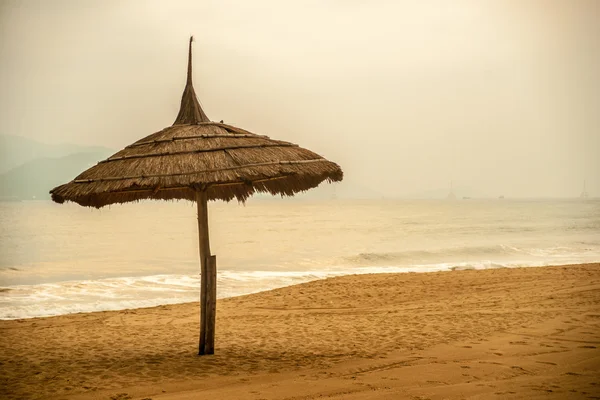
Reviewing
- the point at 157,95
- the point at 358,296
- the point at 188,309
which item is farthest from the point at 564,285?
the point at 157,95

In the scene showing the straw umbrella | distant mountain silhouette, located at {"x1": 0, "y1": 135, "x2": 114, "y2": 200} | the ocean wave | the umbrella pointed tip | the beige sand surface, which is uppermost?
distant mountain silhouette, located at {"x1": 0, "y1": 135, "x2": 114, "y2": 200}

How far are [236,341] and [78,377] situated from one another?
197cm

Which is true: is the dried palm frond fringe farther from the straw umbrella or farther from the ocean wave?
the ocean wave

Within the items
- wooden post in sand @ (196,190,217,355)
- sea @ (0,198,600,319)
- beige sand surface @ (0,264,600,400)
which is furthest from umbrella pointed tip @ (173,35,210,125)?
sea @ (0,198,600,319)

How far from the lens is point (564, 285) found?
32.3ft

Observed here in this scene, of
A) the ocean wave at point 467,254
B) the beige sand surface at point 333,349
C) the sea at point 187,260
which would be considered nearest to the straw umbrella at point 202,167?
the beige sand surface at point 333,349

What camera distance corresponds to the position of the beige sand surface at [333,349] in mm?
4258

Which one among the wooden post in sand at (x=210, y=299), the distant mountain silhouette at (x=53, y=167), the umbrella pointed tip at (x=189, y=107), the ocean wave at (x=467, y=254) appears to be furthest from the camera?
the distant mountain silhouette at (x=53, y=167)

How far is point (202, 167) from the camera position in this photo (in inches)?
185

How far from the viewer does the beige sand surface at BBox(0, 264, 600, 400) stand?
168 inches

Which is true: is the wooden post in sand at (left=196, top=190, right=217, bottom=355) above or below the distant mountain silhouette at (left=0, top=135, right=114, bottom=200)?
below

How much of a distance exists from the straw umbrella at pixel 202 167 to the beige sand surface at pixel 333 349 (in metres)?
0.91

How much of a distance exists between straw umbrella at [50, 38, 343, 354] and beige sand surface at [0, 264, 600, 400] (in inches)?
35.7

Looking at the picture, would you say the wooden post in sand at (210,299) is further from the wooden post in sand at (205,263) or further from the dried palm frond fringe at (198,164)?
the dried palm frond fringe at (198,164)
